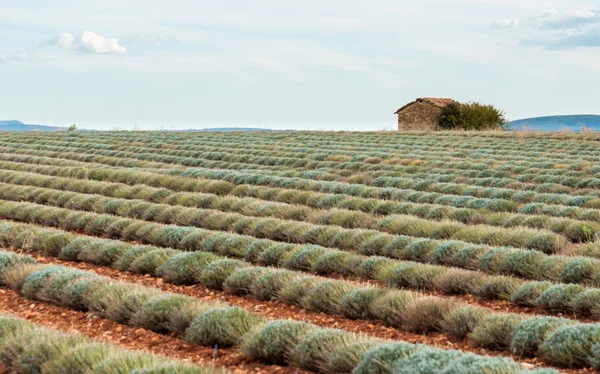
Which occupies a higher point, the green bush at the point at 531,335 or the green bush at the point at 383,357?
the green bush at the point at 383,357

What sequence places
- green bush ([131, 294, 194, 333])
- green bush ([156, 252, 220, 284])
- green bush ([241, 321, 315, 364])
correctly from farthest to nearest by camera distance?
1. green bush ([156, 252, 220, 284])
2. green bush ([131, 294, 194, 333])
3. green bush ([241, 321, 315, 364])

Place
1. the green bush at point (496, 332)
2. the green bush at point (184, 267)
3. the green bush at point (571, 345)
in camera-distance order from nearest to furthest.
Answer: the green bush at point (571, 345) → the green bush at point (496, 332) → the green bush at point (184, 267)

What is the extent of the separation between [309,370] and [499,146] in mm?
26364

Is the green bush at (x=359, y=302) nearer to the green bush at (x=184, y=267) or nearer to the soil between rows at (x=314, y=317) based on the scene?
the soil between rows at (x=314, y=317)

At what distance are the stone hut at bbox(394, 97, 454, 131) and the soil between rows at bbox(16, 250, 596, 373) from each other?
142ft

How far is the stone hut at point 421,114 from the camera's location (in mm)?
52750

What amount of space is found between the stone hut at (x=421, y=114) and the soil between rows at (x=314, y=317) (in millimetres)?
43215

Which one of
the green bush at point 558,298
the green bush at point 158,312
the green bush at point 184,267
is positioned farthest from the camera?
the green bush at point 184,267

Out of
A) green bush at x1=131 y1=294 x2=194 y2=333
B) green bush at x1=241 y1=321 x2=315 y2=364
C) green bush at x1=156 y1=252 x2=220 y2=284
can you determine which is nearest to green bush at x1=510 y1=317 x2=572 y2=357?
green bush at x1=241 y1=321 x2=315 y2=364

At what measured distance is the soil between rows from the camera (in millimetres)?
7395

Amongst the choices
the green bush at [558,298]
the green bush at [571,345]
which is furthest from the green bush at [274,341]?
the green bush at [558,298]

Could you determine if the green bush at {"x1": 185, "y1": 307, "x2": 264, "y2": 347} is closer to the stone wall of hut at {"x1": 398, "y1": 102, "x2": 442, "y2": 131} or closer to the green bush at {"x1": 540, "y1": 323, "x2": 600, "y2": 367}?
the green bush at {"x1": 540, "y1": 323, "x2": 600, "y2": 367}

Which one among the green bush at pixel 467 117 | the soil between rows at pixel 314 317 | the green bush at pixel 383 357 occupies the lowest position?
the soil between rows at pixel 314 317

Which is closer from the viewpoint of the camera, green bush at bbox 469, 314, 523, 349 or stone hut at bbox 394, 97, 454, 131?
green bush at bbox 469, 314, 523, 349
